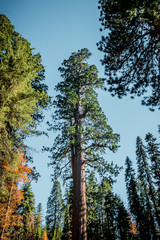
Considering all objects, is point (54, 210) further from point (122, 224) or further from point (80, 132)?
point (80, 132)

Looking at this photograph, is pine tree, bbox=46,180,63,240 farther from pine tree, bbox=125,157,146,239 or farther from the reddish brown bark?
the reddish brown bark

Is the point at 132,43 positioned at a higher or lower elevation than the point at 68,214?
higher

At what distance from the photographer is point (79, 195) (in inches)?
225

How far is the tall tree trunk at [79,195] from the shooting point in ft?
16.4

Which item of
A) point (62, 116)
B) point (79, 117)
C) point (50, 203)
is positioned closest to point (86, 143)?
point (79, 117)

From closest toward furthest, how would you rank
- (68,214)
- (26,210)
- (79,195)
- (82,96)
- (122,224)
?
1. (79,195)
2. (82,96)
3. (26,210)
4. (68,214)
5. (122,224)

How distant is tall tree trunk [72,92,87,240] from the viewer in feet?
16.4

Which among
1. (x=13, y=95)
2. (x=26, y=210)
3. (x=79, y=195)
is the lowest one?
(x=26, y=210)

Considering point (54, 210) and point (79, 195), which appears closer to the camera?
point (79, 195)

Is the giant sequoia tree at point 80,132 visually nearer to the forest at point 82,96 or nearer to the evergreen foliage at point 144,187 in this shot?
the forest at point 82,96

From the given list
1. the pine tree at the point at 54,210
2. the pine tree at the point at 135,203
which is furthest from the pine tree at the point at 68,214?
the pine tree at the point at 135,203

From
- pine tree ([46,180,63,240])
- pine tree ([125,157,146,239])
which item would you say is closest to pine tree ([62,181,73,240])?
pine tree ([46,180,63,240])

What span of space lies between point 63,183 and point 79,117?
389 cm

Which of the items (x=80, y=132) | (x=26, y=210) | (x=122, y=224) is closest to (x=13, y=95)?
(x=80, y=132)
